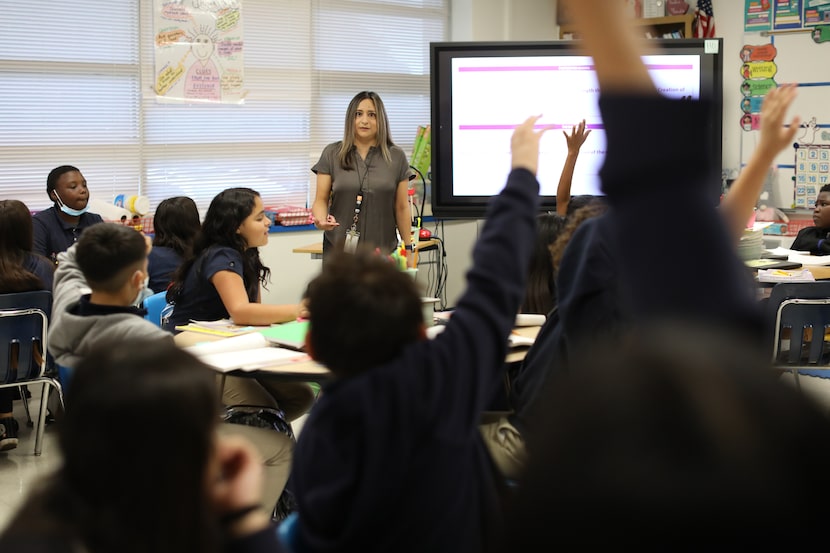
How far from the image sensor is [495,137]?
189 inches

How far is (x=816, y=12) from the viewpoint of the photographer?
652cm

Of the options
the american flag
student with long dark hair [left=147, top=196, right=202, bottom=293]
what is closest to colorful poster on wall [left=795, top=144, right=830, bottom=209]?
the american flag

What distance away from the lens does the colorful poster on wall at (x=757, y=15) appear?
6723 mm

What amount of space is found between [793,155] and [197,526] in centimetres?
666

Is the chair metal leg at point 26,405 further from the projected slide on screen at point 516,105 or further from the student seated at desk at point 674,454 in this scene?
the student seated at desk at point 674,454

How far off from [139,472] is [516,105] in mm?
4194

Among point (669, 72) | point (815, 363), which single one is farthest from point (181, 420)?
point (669, 72)

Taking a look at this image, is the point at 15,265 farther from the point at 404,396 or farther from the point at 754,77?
the point at 754,77

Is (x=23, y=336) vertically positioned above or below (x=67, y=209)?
below

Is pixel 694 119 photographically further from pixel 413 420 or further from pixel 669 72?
pixel 669 72

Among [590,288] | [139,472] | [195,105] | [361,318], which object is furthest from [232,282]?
[195,105]

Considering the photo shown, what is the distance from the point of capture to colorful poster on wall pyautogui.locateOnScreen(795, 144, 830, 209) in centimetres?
654

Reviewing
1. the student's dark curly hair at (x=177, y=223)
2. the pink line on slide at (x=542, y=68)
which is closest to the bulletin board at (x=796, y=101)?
the pink line on slide at (x=542, y=68)

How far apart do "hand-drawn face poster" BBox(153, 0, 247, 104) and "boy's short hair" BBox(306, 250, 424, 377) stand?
5181mm
